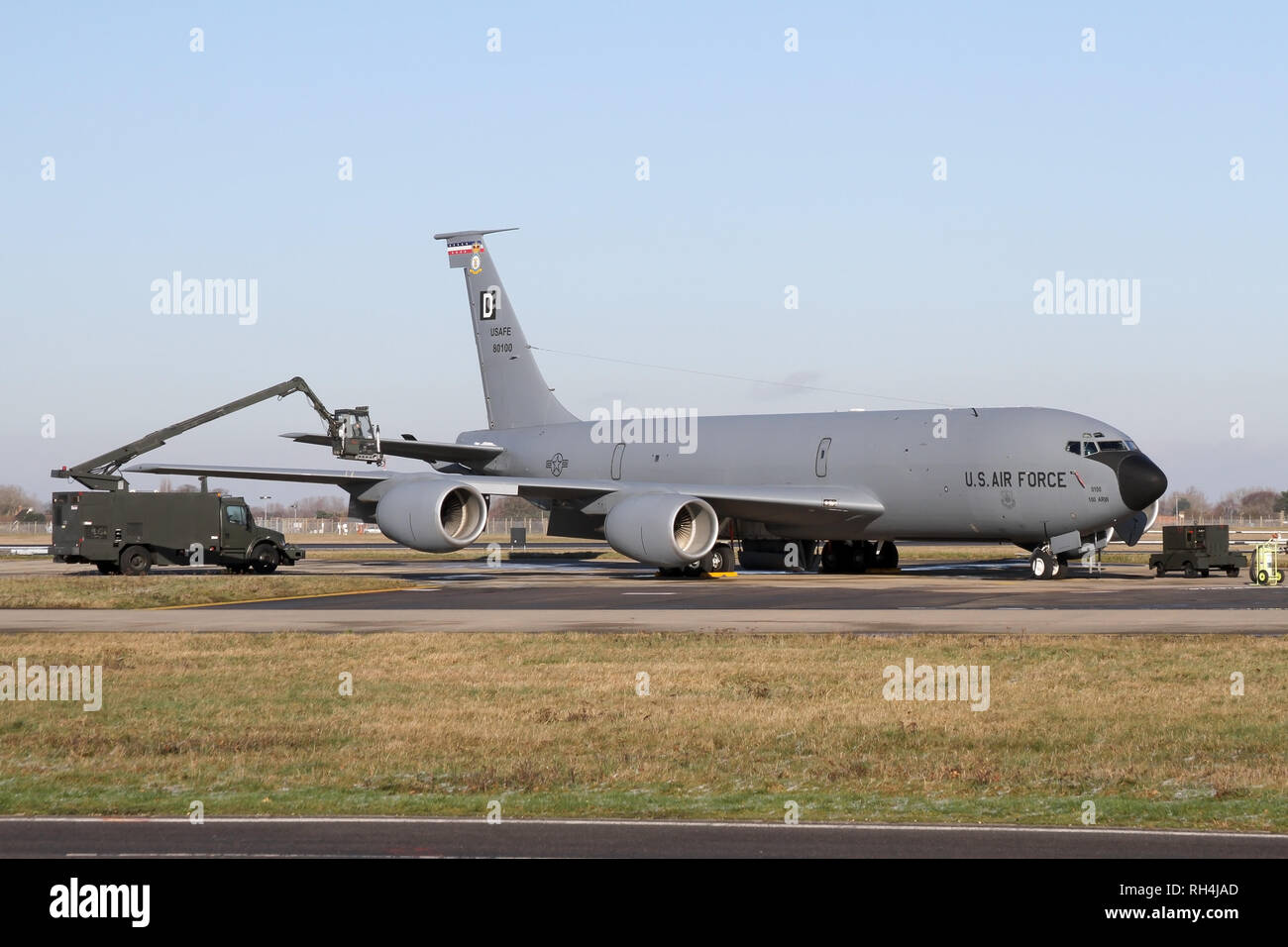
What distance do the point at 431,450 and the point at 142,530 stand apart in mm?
10109

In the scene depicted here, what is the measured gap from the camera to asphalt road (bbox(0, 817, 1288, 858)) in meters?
9.23

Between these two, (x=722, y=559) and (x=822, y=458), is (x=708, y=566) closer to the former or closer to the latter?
(x=722, y=559)

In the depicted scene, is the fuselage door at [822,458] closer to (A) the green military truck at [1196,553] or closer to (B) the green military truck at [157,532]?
(A) the green military truck at [1196,553]

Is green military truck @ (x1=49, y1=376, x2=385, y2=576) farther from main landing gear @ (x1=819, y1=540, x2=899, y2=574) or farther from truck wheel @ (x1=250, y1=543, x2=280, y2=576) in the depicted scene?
main landing gear @ (x1=819, y1=540, x2=899, y2=574)

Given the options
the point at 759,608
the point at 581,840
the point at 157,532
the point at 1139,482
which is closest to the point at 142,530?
the point at 157,532

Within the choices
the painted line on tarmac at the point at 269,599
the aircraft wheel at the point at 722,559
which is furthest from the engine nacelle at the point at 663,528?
the painted line on tarmac at the point at 269,599

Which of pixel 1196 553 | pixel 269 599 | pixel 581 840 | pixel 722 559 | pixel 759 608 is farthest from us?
pixel 722 559

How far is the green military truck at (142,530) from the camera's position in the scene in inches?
1730

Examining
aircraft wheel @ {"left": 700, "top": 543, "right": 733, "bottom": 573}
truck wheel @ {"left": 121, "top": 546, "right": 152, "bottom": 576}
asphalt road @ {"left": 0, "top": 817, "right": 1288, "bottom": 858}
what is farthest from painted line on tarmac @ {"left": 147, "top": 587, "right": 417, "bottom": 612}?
asphalt road @ {"left": 0, "top": 817, "right": 1288, "bottom": 858}

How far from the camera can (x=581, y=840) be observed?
972 centimetres

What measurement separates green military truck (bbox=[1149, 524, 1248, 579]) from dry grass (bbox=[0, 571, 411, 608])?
22.2m

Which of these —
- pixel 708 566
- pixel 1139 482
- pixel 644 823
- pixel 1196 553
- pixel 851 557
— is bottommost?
pixel 644 823

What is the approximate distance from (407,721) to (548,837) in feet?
18.3
